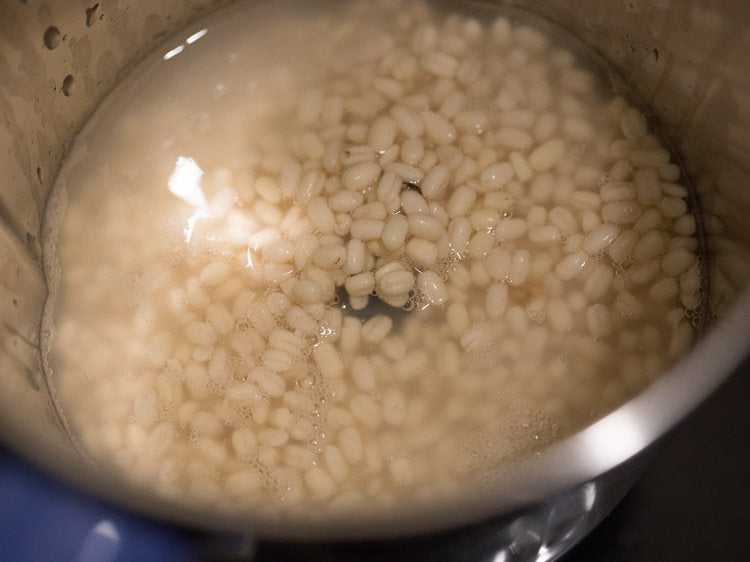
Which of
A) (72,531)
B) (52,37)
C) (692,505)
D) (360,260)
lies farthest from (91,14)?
(692,505)

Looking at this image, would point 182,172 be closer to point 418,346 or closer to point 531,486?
point 418,346

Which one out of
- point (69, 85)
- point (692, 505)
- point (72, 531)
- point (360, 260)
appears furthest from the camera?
point (69, 85)

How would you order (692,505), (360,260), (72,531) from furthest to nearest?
(360,260), (692,505), (72,531)

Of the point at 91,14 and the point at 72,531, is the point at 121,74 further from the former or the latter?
the point at 72,531

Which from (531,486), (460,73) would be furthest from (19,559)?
(460,73)

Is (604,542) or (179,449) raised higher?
(179,449)

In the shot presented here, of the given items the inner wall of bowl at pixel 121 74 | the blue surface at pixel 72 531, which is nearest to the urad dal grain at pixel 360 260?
the inner wall of bowl at pixel 121 74

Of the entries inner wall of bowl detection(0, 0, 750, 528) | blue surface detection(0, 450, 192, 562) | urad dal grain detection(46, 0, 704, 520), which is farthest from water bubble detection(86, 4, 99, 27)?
blue surface detection(0, 450, 192, 562)

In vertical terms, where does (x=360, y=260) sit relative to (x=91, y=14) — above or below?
below

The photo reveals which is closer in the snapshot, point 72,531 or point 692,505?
point 72,531
